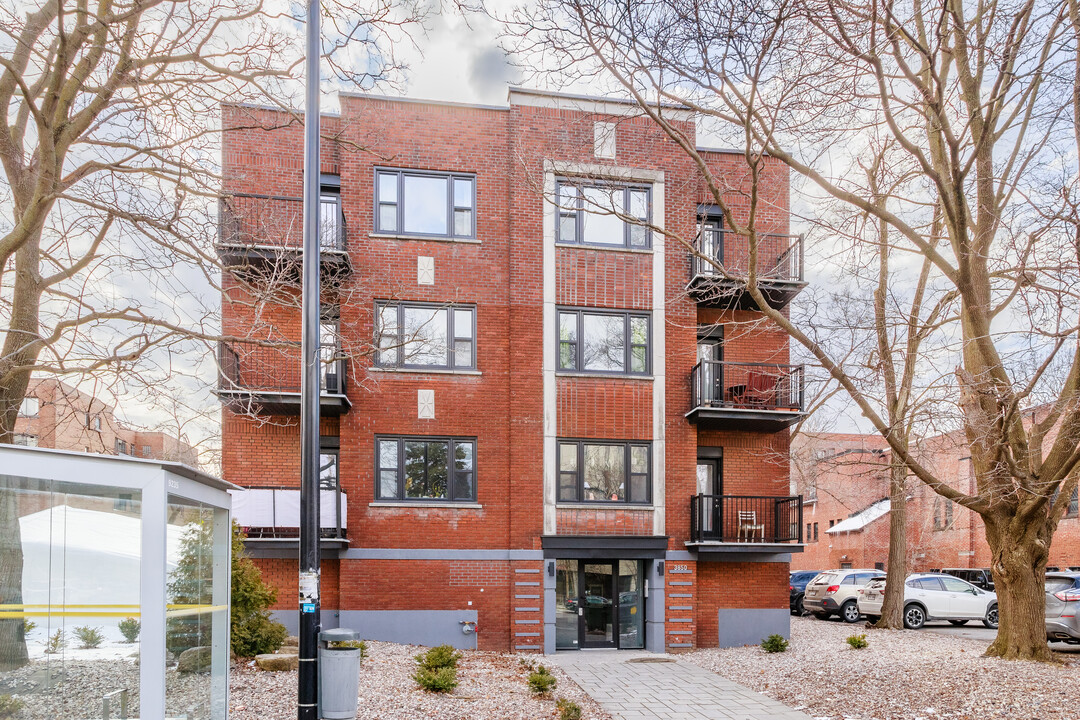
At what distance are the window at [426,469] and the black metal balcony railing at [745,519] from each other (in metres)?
5.03

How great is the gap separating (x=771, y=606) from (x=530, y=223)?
34.0ft

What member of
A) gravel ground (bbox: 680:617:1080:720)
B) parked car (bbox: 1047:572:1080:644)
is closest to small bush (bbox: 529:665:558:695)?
gravel ground (bbox: 680:617:1080:720)

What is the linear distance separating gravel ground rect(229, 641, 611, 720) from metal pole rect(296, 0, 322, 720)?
2451mm

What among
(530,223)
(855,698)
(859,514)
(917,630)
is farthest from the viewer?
(859,514)

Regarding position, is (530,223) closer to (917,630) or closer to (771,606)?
(771,606)

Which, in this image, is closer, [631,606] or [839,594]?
[631,606]

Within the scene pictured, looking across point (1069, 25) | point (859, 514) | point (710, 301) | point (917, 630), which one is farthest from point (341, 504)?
point (859, 514)

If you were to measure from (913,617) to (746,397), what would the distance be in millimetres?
10422

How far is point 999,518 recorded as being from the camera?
555 inches

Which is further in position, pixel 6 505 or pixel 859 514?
pixel 859 514

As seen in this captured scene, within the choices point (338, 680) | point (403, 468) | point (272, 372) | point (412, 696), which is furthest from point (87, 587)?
point (403, 468)

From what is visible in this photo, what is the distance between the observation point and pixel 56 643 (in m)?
6.54

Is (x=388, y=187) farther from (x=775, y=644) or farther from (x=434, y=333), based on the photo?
(x=775, y=644)

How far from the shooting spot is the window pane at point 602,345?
730 inches
